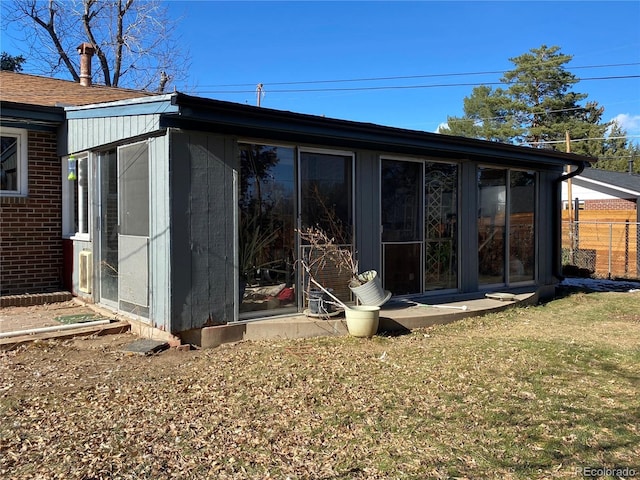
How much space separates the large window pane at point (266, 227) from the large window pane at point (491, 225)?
395 cm

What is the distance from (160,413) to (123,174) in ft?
11.5

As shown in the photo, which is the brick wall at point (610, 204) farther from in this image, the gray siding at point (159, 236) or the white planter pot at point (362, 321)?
the gray siding at point (159, 236)

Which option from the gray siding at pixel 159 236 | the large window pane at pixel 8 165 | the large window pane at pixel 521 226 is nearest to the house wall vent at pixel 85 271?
the large window pane at pixel 8 165

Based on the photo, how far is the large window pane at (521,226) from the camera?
9539 millimetres

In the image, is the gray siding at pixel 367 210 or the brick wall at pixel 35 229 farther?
the brick wall at pixel 35 229

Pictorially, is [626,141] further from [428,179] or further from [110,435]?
[110,435]

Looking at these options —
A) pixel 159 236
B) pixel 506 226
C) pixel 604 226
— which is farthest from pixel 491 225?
pixel 604 226

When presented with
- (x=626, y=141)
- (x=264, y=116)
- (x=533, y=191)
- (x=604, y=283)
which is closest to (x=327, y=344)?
(x=264, y=116)

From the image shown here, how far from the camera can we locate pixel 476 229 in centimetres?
875

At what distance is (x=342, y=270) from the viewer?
276 inches

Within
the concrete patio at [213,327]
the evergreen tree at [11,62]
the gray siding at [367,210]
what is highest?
the evergreen tree at [11,62]

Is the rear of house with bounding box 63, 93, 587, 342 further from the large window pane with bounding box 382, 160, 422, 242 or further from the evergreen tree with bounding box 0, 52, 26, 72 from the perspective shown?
the evergreen tree with bounding box 0, 52, 26, 72

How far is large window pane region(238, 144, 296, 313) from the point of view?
245 inches

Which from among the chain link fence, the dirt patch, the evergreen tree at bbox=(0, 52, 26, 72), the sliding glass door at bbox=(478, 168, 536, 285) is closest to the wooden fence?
the chain link fence
